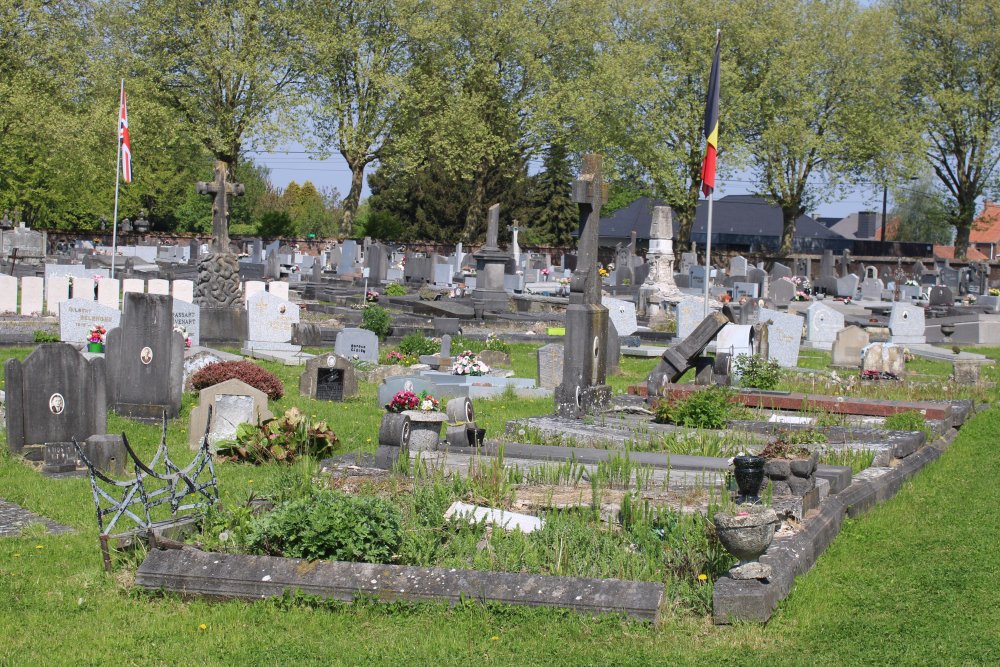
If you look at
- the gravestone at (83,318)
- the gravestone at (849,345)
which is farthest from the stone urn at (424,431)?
the gravestone at (849,345)

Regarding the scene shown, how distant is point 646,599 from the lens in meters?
6.37

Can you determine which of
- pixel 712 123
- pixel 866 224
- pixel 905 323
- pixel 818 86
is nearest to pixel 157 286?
pixel 712 123

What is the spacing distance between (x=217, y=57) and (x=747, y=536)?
4467 centimetres

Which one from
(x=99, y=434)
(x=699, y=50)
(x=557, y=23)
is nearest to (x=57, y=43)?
(x=557, y=23)

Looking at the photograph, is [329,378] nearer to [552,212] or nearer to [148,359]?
[148,359]

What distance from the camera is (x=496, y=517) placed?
26.2 ft

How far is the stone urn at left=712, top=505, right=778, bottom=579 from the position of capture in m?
6.66

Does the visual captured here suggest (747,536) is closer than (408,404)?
Yes

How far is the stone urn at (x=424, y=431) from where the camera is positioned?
10.1 meters

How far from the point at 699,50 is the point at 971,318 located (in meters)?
24.1

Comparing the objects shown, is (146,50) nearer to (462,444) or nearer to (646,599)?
(462,444)

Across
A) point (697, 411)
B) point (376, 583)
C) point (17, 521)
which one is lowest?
point (17, 521)

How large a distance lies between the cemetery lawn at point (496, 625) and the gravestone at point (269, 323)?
35.4ft

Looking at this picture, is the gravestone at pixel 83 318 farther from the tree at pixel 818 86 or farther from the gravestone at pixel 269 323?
the tree at pixel 818 86
